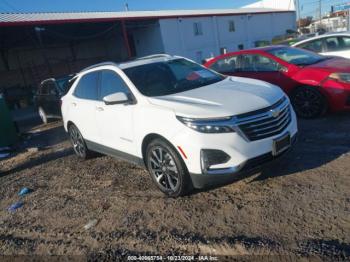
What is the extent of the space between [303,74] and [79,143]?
4.39 meters

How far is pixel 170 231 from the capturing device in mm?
3643

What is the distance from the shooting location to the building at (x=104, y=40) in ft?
77.2

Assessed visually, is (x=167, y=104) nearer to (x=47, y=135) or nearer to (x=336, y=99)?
(x=336, y=99)

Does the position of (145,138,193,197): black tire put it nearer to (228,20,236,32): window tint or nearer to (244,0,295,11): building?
(228,20,236,32): window tint

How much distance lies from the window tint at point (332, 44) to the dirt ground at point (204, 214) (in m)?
4.03

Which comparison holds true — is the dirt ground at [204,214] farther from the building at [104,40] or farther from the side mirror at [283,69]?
the building at [104,40]

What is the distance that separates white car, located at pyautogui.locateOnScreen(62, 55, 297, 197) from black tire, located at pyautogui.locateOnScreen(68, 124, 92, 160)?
738mm

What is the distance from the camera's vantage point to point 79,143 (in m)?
6.52

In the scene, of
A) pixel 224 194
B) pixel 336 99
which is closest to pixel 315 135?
pixel 336 99

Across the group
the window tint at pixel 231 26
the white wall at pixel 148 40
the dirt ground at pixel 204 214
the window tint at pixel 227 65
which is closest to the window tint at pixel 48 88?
the window tint at pixel 227 65

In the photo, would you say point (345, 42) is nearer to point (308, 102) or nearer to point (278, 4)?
point (308, 102)

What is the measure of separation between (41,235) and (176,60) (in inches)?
125

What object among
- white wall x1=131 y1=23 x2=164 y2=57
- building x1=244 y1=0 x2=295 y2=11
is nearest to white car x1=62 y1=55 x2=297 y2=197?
white wall x1=131 y1=23 x2=164 y2=57

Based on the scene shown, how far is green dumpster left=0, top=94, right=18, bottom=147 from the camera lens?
8.95 m
